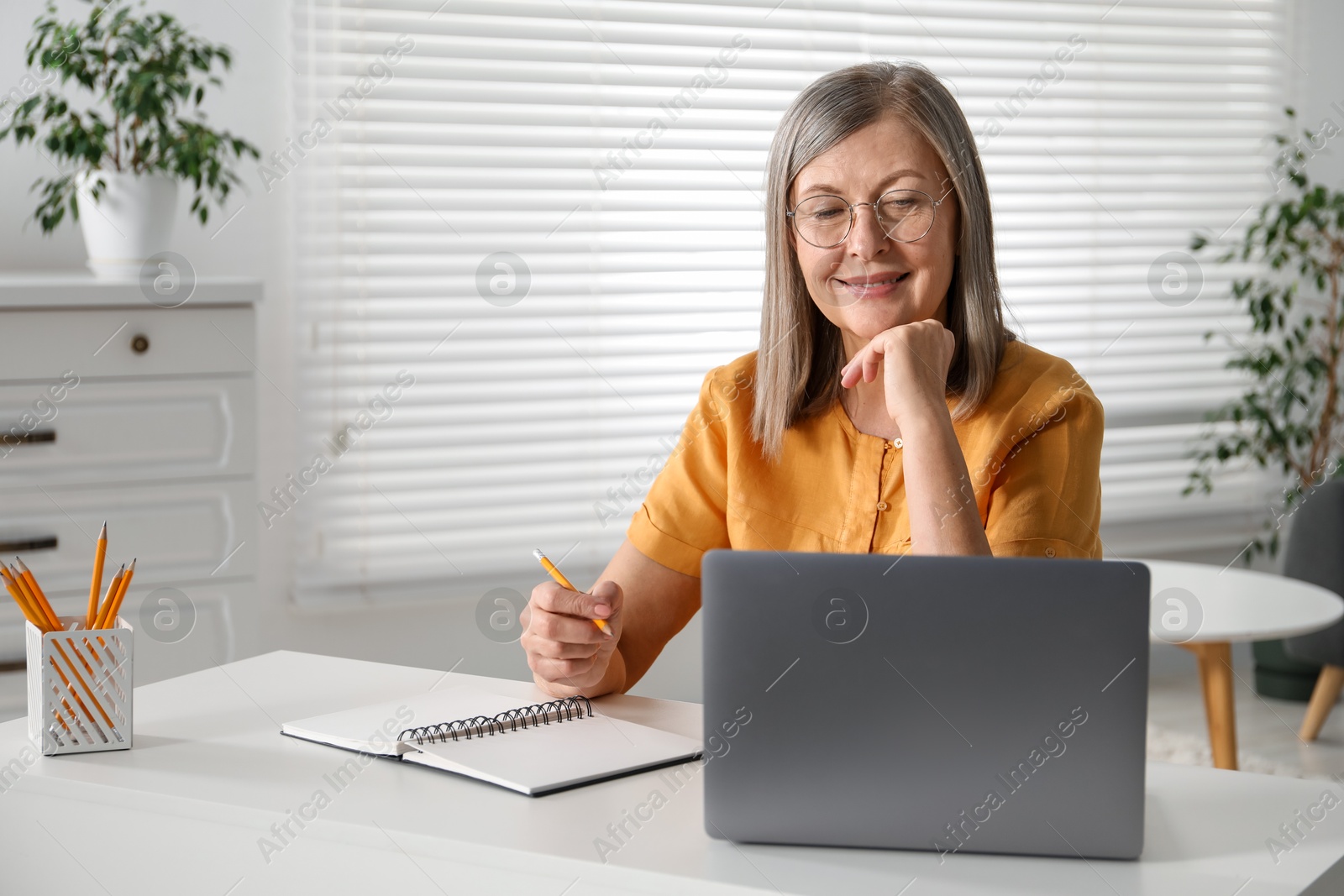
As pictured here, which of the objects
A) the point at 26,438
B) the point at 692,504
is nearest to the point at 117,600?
the point at 692,504

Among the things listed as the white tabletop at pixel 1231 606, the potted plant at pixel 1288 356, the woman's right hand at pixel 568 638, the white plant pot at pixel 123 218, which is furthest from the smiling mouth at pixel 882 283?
the potted plant at pixel 1288 356

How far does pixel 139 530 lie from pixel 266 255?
0.99m

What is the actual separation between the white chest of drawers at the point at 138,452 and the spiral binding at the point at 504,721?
1.51m

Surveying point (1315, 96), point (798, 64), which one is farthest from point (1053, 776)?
point (1315, 96)

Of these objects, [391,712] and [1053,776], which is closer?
[1053,776]

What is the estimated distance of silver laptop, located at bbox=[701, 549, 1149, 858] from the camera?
96cm

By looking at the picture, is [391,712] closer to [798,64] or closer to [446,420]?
[446,420]

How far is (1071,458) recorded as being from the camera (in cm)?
154

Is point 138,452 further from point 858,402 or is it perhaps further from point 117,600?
point 858,402

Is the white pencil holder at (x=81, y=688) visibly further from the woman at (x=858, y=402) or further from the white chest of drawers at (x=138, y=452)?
the white chest of drawers at (x=138, y=452)

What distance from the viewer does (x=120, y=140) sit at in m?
2.89

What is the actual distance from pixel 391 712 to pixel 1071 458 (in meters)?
0.83

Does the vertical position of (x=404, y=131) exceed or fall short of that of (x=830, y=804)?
it exceeds it

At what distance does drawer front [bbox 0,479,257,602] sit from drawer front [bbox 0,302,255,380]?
0.24 m
